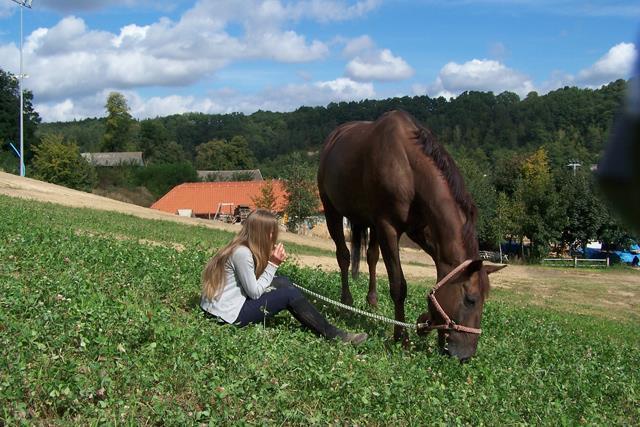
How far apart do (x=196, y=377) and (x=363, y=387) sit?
113 cm

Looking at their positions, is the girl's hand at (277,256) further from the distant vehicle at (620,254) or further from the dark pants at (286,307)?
the distant vehicle at (620,254)

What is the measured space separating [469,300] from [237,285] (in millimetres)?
2140

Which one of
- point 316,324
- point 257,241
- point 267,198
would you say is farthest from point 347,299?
point 267,198

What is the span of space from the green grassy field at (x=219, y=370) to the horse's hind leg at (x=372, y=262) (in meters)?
1.08

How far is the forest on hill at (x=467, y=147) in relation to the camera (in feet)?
163

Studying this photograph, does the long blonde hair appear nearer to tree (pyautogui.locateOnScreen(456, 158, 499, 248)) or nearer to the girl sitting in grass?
the girl sitting in grass

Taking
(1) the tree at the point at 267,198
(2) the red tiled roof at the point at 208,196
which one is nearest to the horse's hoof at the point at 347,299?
(1) the tree at the point at 267,198

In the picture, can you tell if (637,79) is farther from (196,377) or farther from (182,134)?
(182,134)

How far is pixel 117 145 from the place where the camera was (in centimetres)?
11088

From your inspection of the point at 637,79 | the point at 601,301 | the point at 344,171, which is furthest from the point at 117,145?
the point at 637,79

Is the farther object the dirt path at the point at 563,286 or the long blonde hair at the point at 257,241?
the dirt path at the point at 563,286

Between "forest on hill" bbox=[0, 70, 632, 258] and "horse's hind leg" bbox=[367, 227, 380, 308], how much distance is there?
1748 millimetres

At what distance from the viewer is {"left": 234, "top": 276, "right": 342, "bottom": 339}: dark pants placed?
6.34 meters

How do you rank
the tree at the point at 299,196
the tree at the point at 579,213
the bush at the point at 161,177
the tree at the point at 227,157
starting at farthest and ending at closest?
the tree at the point at 227,157 < the bush at the point at 161,177 < the tree at the point at 299,196 < the tree at the point at 579,213
